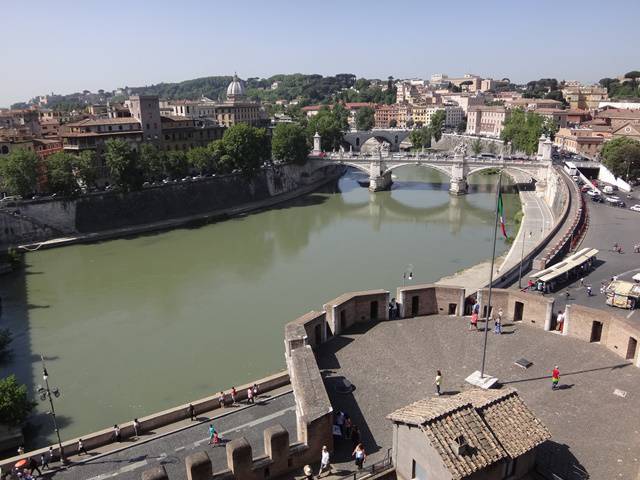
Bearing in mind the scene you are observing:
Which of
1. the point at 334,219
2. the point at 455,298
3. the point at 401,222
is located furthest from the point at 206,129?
the point at 455,298

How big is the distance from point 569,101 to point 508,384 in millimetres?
84211

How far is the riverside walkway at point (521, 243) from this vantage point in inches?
829

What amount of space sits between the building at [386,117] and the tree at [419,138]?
20502mm

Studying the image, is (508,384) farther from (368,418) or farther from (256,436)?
(256,436)

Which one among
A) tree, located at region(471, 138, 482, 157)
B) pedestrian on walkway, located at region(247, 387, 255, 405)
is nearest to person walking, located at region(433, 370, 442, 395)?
pedestrian on walkway, located at region(247, 387, 255, 405)

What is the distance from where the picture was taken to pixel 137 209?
32.5 meters

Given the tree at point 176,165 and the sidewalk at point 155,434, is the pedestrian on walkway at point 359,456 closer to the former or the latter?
the sidewalk at point 155,434

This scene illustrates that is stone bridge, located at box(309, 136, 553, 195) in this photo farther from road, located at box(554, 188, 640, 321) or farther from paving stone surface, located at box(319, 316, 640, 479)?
paving stone surface, located at box(319, 316, 640, 479)

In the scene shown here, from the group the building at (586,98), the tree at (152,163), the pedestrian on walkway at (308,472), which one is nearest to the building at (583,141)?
the building at (586,98)

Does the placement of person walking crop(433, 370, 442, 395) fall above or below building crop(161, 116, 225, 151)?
below

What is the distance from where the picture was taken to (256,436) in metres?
9.28

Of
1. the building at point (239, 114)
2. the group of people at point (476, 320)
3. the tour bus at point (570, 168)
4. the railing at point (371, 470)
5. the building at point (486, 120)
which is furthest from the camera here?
the building at point (486, 120)

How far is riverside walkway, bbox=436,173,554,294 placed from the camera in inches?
829

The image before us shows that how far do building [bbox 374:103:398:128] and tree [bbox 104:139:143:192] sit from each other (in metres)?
63.0
